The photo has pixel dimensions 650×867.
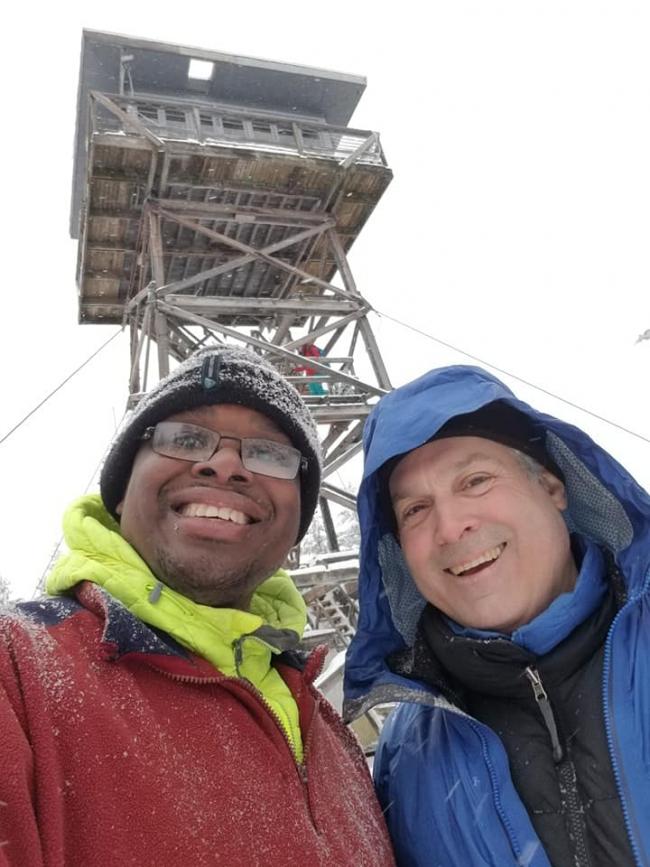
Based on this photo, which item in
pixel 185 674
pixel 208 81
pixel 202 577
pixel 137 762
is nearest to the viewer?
pixel 137 762

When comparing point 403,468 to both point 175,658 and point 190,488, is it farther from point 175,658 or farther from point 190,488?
point 175,658

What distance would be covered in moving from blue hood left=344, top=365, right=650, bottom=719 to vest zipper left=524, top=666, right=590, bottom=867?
0.43 metres

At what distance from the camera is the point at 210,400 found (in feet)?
7.67

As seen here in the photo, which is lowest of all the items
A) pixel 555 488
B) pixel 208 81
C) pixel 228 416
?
pixel 228 416

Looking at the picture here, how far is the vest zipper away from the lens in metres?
1.57

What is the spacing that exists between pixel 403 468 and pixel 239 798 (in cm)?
132

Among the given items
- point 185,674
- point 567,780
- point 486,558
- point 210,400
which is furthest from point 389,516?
point 185,674

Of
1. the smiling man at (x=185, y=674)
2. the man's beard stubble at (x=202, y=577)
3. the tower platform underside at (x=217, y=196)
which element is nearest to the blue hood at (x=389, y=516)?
the smiling man at (x=185, y=674)

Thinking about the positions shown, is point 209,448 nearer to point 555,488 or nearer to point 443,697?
point 443,697

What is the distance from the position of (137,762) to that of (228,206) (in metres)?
9.00

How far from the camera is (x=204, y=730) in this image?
1.35 metres

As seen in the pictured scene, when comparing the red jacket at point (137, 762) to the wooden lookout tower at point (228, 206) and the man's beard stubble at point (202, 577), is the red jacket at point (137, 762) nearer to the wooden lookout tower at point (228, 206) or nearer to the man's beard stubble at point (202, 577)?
the man's beard stubble at point (202, 577)

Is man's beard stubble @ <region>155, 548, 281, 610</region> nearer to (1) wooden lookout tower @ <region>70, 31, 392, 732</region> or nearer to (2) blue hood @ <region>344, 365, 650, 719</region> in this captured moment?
(2) blue hood @ <region>344, 365, 650, 719</region>

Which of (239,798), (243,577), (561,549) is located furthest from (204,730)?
(561,549)
